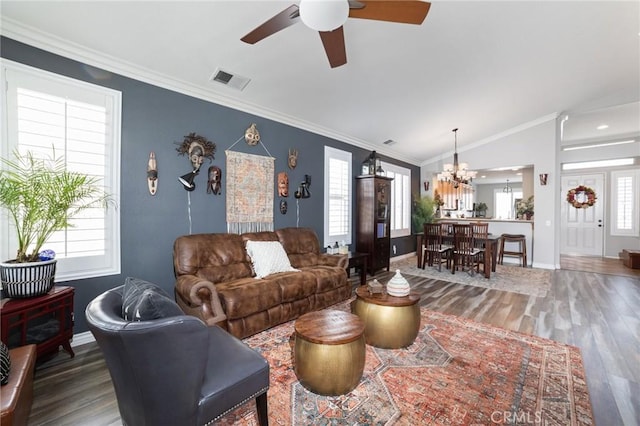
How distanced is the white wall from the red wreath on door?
2357 mm

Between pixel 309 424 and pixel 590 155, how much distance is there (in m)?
9.37

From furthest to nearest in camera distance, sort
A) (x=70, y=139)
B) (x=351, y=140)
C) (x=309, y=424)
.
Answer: (x=351, y=140)
(x=70, y=139)
(x=309, y=424)

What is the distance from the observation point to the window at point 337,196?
4.98 meters

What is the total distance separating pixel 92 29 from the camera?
91.4 inches

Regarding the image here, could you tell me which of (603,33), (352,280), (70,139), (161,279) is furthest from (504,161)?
(70,139)

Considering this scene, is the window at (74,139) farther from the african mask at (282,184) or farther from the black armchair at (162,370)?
the african mask at (282,184)

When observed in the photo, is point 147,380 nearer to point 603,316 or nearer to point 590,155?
point 603,316

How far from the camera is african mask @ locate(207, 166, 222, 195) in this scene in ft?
11.1

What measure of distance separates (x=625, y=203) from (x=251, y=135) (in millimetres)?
9312

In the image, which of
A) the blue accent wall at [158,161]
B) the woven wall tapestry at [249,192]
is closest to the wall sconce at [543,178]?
the woven wall tapestry at [249,192]

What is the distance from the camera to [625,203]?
6.88m

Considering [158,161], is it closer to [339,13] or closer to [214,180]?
[214,180]

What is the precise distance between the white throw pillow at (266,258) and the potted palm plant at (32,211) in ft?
5.71

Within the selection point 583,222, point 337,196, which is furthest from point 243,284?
point 583,222
